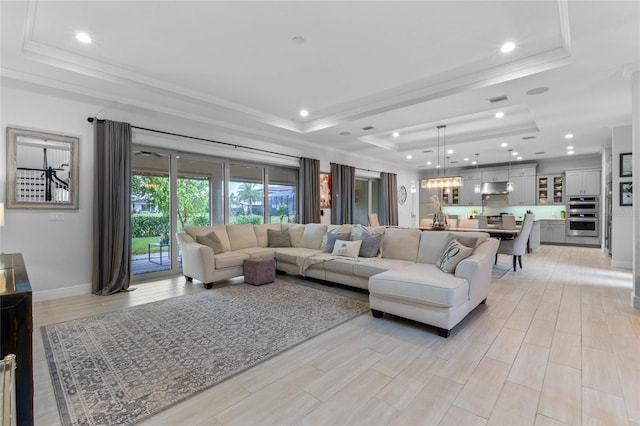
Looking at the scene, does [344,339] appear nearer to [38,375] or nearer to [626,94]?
[38,375]

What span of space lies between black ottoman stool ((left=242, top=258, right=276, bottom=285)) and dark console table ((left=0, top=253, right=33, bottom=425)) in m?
3.20

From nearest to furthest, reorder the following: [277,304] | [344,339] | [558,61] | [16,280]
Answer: [16,280], [344,339], [558,61], [277,304]

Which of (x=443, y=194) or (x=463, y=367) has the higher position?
(x=443, y=194)

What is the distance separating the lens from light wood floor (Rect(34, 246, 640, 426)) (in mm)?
1771

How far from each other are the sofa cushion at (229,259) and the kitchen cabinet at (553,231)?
31.6ft

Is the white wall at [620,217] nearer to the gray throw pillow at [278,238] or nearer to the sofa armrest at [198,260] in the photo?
the gray throw pillow at [278,238]

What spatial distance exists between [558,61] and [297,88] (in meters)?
3.13

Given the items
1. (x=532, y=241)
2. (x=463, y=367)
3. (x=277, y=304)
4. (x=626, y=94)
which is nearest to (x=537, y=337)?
(x=463, y=367)

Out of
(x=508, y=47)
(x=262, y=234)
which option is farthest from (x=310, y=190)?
(x=508, y=47)

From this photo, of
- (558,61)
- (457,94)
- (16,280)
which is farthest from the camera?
(457,94)

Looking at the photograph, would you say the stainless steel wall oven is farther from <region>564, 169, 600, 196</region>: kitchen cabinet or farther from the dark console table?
the dark console table

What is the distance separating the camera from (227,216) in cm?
605

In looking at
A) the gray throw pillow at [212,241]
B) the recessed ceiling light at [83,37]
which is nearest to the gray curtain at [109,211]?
the gray throw pillow at [212,241]

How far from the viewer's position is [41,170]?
13.0 feet
